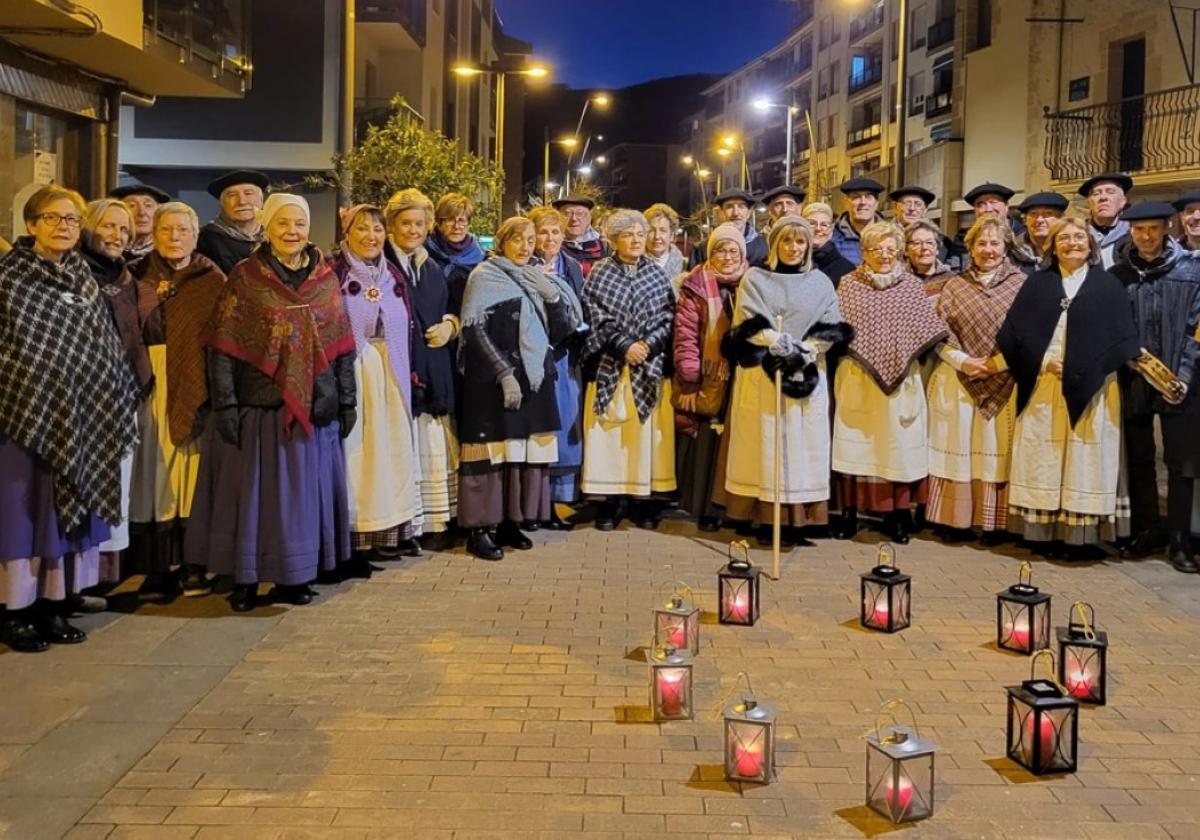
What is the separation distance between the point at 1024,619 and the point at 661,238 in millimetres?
4091

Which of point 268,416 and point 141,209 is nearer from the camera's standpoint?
point 268,416

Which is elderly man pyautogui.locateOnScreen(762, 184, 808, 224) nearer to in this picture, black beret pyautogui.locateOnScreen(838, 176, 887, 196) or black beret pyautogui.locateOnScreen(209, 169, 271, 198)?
black beret pyautogui.locateOnScreen(838, 176, 887, 196)

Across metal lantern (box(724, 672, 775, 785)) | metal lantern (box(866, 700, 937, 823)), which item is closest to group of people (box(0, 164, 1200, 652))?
metal lantern (box(724, 672, 775, 785))

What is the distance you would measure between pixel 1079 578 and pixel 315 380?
479cm

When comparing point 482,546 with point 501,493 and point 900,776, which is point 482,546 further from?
point 900,776

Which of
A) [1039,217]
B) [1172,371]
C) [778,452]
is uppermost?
[1039,217]

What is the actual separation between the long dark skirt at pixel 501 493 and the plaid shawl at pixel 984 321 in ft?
9.69

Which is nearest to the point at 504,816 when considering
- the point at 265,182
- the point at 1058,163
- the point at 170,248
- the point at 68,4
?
the point at 170,248

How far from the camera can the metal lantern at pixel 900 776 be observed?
374cm

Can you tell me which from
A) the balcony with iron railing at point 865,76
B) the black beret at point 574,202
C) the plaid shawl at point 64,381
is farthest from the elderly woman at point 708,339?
the balcony with iron railing at point 865,76

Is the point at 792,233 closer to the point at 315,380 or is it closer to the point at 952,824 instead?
the point at 315,380

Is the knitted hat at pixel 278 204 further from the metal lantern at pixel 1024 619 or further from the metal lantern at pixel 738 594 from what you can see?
the metal lantern at pixel 1024 619

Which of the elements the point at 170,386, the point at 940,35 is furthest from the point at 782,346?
the point at 940,35

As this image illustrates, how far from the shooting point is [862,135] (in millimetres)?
50094
